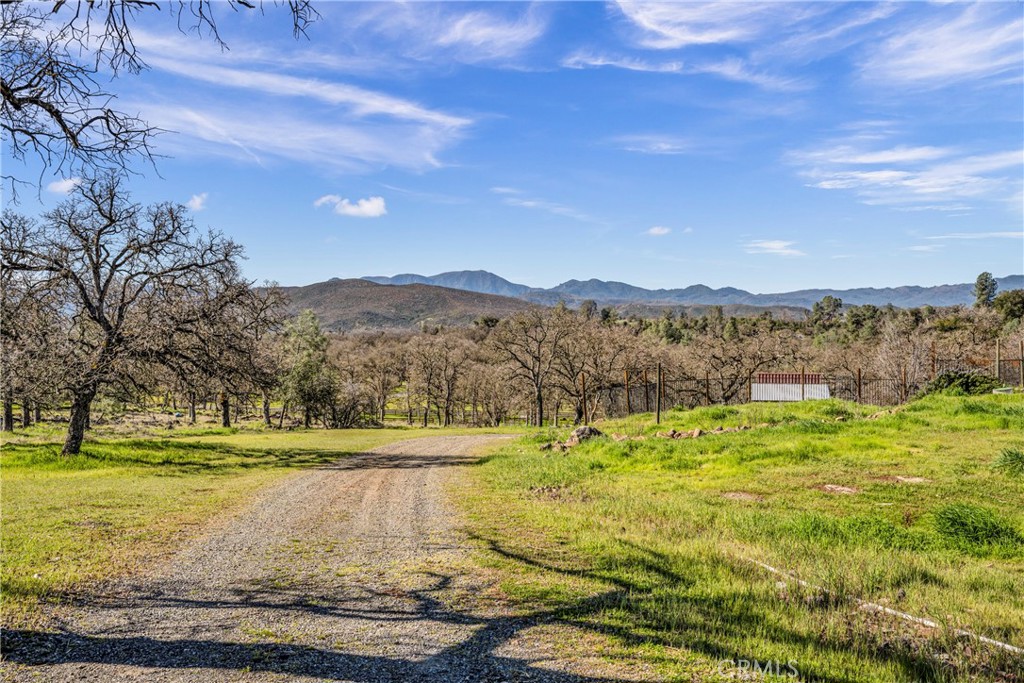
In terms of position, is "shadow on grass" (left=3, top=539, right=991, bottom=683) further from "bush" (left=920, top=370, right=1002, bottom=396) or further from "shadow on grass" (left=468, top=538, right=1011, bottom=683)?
"bush" (left=920, top=370, right=1002, bottom=396)

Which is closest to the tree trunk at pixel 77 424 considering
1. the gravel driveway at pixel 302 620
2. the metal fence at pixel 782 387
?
the gravel driveway at pixel 302 620

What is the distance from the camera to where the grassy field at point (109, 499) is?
687cm

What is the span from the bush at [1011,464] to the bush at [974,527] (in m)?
2.52

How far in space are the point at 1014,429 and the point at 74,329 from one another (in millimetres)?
25156

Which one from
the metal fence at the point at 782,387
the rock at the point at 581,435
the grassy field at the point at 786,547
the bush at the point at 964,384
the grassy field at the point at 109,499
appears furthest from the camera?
the metal fence at the point at 782,387

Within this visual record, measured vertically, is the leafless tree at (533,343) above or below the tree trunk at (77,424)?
above

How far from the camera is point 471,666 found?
462cm

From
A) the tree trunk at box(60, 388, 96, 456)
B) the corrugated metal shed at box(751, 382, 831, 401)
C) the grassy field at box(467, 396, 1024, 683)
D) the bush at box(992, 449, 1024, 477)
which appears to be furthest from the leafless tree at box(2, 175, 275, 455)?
the corrugated metal shed at box(751, 382, 831, 401)

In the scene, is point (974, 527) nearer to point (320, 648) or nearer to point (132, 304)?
point (320, 648)

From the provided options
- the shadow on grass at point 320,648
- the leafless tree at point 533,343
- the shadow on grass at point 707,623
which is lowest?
the shadow on grass at point 707,623

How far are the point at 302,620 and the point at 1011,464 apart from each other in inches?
445

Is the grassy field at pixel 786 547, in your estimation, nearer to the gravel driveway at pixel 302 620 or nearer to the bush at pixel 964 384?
the gravel driveway at pixel 302 620

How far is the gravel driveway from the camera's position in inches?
180

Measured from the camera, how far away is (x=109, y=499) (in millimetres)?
11398
